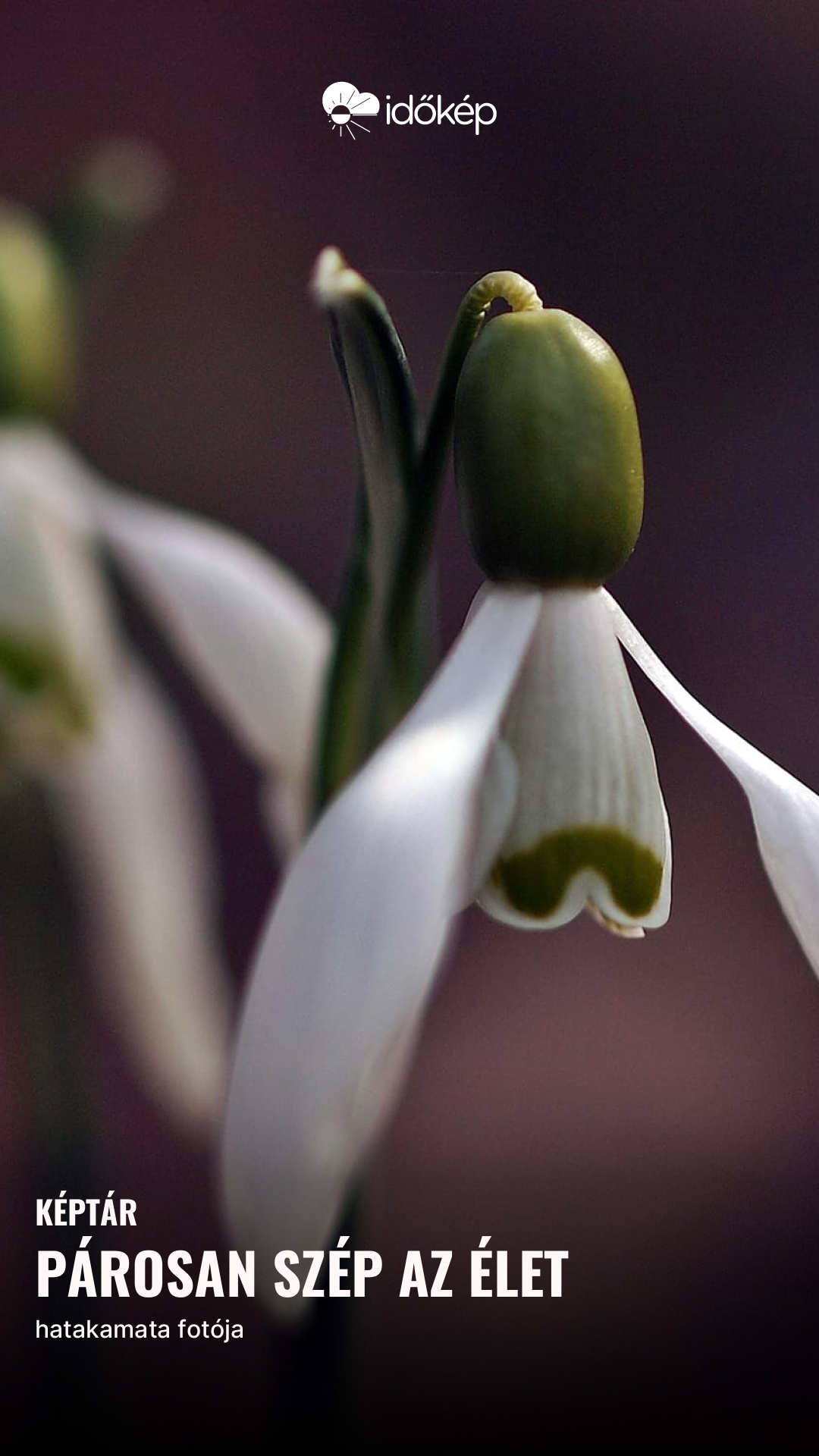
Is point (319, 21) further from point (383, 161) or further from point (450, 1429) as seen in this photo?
point (450, 1429)

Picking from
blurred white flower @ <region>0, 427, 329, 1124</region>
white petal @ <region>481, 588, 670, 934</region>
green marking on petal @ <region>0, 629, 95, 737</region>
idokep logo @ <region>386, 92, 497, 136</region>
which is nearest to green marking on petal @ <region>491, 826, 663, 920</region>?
white petal @ <region>481, 588, 670, 934</region>

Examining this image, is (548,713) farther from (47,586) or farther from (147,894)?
(147,894)

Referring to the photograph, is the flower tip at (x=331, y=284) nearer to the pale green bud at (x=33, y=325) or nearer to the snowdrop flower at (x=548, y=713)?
the snowdrop flower at (x=548, y=713)

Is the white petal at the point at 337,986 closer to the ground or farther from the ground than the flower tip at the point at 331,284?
closer to the ground

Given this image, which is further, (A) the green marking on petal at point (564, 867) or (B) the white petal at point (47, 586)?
(B) the white petal at point (47, 586)

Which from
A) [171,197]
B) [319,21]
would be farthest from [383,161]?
[171,197]

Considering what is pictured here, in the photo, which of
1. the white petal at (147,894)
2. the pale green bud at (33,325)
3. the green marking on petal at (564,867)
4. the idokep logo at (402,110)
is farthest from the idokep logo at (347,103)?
the green marking on petal at (564,867)

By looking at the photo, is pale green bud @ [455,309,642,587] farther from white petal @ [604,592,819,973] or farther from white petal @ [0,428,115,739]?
white petal @ [0,428,115,739]
